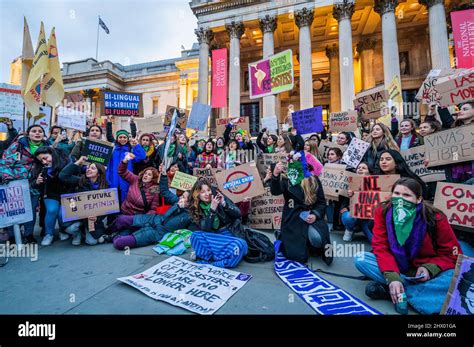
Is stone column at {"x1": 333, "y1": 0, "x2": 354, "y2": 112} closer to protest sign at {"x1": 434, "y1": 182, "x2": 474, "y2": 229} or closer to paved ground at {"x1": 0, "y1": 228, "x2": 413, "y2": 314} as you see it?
protest sign at {"x1": 434, "y1": 182, "x2": 474, "y2": 229}

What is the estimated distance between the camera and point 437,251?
216cm

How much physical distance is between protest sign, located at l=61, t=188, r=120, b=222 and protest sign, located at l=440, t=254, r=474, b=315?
4454mm

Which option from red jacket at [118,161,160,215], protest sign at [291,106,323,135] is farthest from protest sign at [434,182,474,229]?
red jacket at [118,161,160,215]

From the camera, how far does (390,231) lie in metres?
2.27

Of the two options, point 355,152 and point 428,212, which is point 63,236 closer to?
point 428,212

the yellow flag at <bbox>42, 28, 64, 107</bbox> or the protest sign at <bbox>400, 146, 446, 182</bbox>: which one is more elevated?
the yellow flag at <bbox>42, 28, 64, 107</bbox>

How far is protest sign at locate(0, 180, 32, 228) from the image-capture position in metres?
3.38

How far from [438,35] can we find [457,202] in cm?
1750

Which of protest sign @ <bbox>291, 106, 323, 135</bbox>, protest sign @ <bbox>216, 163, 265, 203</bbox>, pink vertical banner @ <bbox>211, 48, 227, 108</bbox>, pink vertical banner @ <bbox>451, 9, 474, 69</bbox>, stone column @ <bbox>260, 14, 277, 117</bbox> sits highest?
stone column @ <bbox>260, 14, 277, 117</bbox>

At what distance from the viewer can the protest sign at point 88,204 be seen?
381 centimetres
